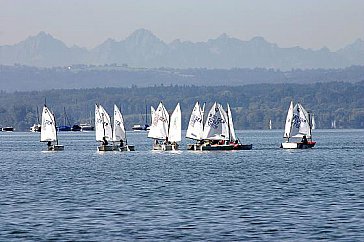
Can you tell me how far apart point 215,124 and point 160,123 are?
8.58m

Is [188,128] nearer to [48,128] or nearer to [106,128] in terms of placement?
[106,128]

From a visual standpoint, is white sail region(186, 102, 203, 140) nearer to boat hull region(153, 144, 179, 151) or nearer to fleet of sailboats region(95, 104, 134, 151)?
boat hull region(153, 144, 179, 151)

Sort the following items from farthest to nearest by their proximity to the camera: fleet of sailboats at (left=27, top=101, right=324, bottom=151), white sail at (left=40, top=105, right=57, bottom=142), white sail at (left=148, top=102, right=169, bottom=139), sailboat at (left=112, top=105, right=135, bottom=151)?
1. white sail at (left=40, top=105, right=57, bottom=142)
2. sailboat at (left=112, top=105, right=135, bottom=151)
3. white sail at (left=148, top=102, right=169, bottom=139)
4. fleet of sailboats at (left=27, top=101, right=324, bottom=151)

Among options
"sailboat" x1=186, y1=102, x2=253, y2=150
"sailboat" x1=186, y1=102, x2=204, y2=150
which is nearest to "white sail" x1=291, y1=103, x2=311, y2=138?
"sailboat" x1=186, y1=102, x2=253, y2=150

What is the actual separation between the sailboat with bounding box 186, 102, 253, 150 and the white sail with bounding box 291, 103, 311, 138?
418 inches

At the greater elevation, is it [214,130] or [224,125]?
[224,125]

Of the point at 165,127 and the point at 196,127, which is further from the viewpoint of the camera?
the point at 165,127

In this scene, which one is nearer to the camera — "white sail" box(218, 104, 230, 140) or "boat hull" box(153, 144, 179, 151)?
"white sail" box(218, 104, 230, 140)

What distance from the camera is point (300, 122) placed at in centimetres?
15100

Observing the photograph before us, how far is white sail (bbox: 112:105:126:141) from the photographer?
141 m

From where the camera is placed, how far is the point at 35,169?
10300 cm

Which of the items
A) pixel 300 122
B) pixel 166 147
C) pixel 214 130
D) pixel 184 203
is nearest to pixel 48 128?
pixel 166 147

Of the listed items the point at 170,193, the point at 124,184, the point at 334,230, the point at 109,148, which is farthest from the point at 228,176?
the point at 109,148

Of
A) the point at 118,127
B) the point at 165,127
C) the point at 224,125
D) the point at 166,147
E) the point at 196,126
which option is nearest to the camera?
the point at 224,125
